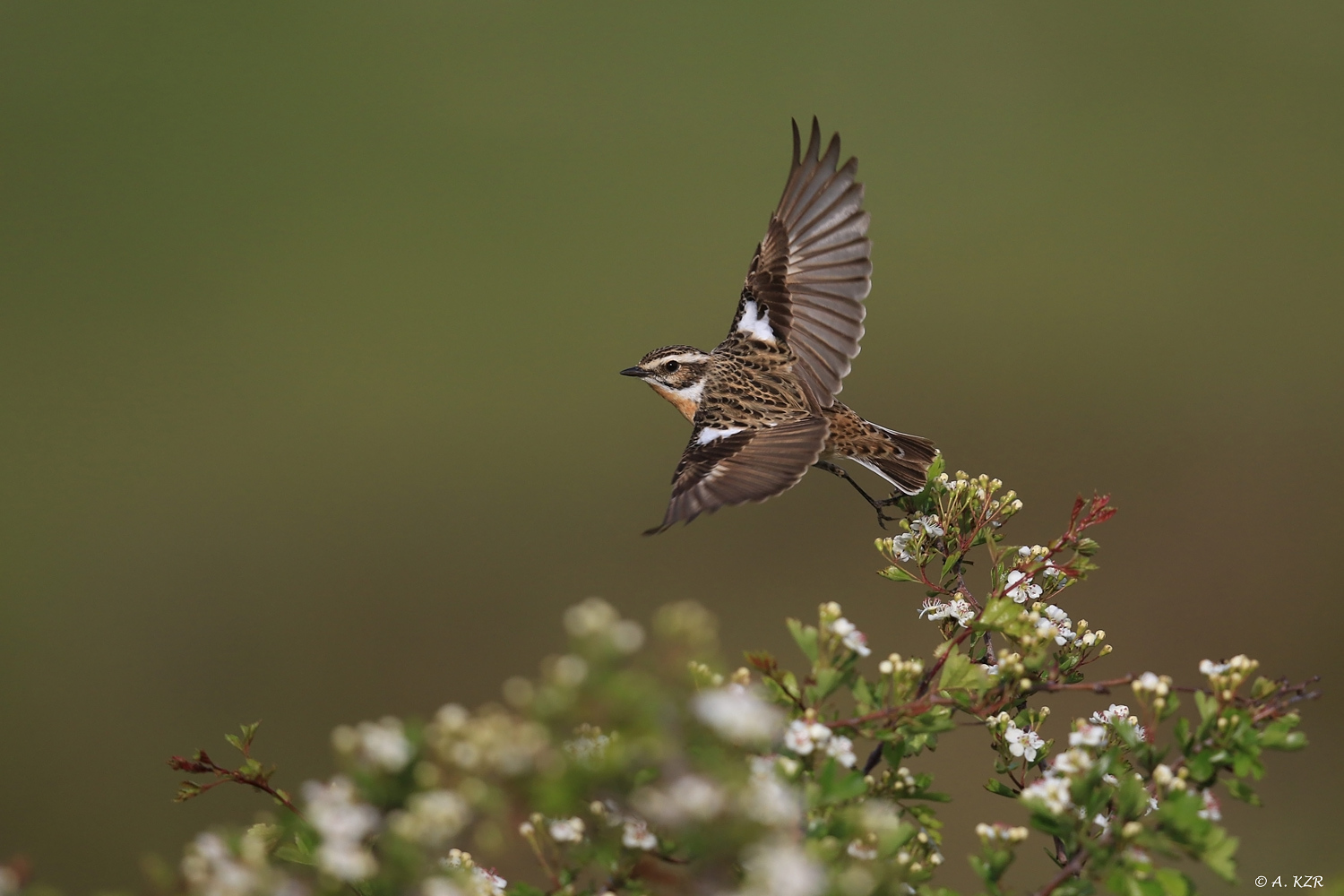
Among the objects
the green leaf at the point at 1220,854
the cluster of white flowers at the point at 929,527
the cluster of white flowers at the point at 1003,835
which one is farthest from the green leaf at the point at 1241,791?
the cluster of white flowers at the point at 929,527

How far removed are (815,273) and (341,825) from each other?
16.5 feet

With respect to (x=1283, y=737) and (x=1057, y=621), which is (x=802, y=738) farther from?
(x=1057, y=621)

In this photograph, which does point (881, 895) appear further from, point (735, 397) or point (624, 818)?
point (735, 397)

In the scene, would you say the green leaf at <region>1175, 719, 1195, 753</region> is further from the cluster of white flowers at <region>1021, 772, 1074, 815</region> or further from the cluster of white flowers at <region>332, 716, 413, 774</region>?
the cluster of white flowers at <region>332, 716, 413, 774</region>

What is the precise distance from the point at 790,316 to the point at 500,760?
4822mm

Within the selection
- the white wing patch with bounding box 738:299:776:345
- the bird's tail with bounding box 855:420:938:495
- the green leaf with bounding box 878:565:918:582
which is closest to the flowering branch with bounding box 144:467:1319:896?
the green leaf with bounding box 878:565:918:582

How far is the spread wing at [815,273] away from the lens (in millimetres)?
5965

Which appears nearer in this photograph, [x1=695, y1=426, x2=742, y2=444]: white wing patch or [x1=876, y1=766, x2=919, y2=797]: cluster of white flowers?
[x1=876, y1=766, x2=919, y2=797]: cluster of white flowers

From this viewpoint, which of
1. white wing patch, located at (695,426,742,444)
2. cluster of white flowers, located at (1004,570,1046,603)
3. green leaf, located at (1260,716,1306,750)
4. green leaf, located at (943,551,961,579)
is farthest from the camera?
white wing patch, located at (695,426,742,444)

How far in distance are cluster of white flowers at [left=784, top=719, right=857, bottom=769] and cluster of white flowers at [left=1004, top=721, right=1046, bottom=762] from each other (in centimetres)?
78

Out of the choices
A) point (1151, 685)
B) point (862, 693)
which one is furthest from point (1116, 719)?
point (862, 693)

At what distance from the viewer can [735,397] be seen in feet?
17.3

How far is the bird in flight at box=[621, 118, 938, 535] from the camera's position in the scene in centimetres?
447

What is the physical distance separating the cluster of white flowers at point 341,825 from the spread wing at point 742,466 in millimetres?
2030
